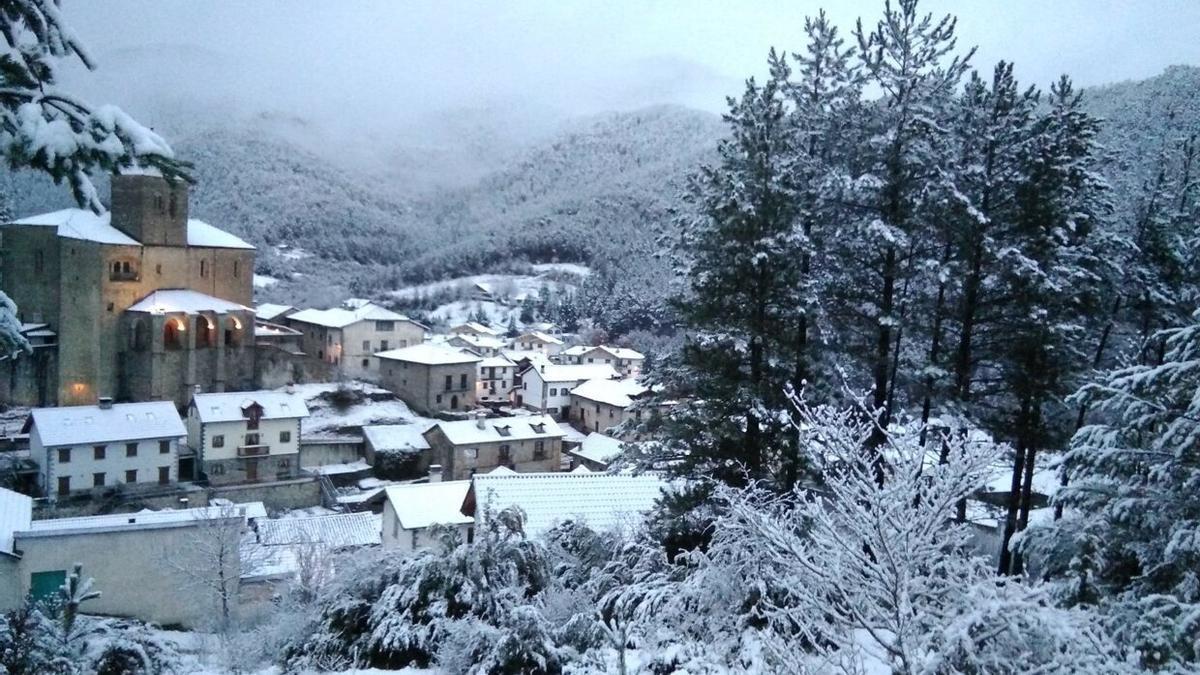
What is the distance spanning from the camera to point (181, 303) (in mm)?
45375

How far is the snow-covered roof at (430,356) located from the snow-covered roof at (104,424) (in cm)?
1734

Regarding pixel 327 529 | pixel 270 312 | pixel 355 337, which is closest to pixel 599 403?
pixel 355 337

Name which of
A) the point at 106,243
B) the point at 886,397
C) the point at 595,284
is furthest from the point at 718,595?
the point at 595,284

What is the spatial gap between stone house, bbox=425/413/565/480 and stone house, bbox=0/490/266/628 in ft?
57.4

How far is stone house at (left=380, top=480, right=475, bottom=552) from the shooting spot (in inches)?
935

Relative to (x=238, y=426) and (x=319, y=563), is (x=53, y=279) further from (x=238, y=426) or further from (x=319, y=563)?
(x=319, y=563)

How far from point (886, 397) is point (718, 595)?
6.15 meters

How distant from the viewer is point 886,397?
12539 millimetres

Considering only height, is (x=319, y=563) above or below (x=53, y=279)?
below

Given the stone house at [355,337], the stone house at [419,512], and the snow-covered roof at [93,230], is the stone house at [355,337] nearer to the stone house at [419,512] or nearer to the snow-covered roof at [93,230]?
the snow-covered roof at [93,230]

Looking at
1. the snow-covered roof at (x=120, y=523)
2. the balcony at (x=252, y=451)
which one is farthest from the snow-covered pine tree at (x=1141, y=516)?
the balcony at (x=252, y=451)

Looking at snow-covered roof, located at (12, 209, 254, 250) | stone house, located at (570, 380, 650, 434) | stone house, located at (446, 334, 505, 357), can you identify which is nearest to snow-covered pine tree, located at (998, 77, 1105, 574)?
stone house, located at (570, 380, 650, 434)

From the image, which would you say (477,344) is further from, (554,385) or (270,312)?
(270,312)

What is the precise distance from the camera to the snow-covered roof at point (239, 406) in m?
35.8
